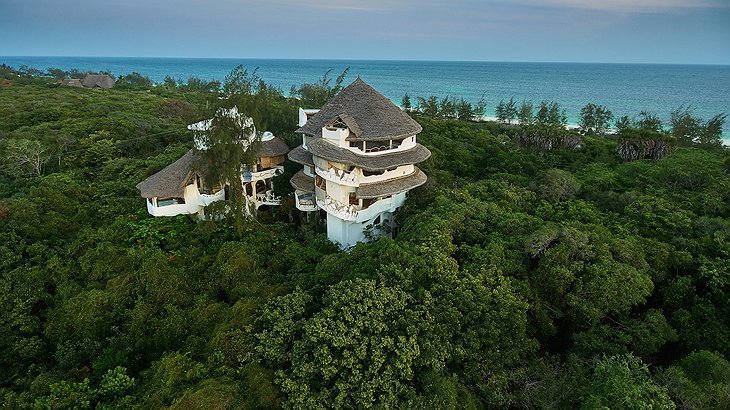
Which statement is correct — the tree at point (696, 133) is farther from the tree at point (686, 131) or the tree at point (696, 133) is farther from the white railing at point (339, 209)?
the white railing at point (339, 209)

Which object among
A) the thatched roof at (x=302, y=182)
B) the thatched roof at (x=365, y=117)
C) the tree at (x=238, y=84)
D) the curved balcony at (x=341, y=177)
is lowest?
the thatched roof at (x=302, y=182)

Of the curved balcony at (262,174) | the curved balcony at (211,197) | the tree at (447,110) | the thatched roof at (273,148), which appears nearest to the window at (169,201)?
the curved balcony at (211,197)

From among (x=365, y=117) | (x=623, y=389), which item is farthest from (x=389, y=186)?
(x=623, y=389)

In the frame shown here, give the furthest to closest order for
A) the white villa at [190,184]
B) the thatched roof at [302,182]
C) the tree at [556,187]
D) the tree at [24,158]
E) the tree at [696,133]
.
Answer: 1. the tree at [696,133]
2. the tree at [24,158]
3. the thatched roof at [302,182]
4. the tree at [556,187]
5. the white villa at [190,184]

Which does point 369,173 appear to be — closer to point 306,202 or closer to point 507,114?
point 306,202

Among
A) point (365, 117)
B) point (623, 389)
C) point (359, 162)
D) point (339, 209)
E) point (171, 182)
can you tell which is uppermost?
point (365, 117)

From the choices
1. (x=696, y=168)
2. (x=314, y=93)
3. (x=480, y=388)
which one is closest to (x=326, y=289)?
(x=480, y=388)
